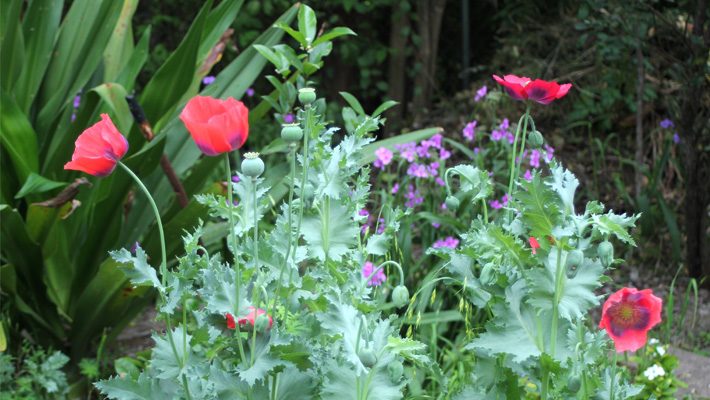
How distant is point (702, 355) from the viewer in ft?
9.58

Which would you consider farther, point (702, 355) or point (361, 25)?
point (361, 25)

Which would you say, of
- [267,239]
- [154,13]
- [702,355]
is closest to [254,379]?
[267,239]

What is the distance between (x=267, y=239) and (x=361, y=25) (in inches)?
163

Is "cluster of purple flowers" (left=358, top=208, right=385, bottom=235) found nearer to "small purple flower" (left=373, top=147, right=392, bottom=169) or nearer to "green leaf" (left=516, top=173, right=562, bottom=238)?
"small purple flower" (left=373, top=147, right=392, bottom=169)

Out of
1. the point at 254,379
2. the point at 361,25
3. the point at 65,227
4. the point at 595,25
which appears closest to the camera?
the point at 254,379

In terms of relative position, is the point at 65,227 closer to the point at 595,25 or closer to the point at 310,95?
the point at 310,95

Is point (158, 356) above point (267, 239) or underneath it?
underneath

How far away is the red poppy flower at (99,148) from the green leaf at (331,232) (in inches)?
13.4

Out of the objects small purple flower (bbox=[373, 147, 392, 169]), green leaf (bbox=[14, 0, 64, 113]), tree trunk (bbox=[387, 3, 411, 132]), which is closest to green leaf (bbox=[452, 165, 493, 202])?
small purple flower (bbox=[373, 147, 392, 169])

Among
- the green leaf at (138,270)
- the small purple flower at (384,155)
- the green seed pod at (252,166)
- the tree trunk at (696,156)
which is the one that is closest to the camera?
the green seed pod at (252,166)

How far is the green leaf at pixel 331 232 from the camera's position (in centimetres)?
152

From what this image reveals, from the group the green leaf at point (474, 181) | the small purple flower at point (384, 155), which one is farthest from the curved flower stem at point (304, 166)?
the small purple flower at point (384, 155)

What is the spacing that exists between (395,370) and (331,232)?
0.27 m

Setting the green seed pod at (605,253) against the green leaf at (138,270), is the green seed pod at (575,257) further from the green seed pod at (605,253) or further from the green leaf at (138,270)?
the green leaf at (138,270)
